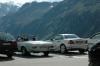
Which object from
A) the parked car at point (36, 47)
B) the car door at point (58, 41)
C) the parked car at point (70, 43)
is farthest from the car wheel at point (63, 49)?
the parked car at point (36, 47)

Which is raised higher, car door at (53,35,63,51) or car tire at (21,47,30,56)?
car door at (53,35,63,51)

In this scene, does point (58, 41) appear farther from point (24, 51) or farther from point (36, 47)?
point (36, 47)

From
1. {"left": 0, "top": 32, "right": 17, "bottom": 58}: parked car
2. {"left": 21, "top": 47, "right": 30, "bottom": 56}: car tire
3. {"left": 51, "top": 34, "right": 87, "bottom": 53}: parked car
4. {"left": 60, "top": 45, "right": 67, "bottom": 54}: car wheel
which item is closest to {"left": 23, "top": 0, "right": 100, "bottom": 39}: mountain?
{"left": 51, "top": 34, "right": 87, "bottom": 53}: parked car

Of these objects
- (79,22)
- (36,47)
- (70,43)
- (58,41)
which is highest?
(79,22)

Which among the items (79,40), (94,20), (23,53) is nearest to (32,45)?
(23,53)

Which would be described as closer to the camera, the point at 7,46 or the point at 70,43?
the point at 7,46

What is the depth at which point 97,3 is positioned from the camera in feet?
620

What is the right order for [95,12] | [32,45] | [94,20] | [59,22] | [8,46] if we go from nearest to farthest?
[8,46] → [32,45] → [94,20] → [95,12] → [59,22]

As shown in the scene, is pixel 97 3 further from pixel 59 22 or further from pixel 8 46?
pixel 8 46

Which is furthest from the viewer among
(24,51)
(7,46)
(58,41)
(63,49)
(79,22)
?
(79,22)

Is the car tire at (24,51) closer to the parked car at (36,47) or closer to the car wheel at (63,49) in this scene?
the parked car at (36,47)

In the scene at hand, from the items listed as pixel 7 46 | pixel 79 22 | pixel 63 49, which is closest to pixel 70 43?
pixel 63 49

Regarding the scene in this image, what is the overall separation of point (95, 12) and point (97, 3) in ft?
61.5

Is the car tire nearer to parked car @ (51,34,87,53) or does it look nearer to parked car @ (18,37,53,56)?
parked car @ (18,37,53,56)
